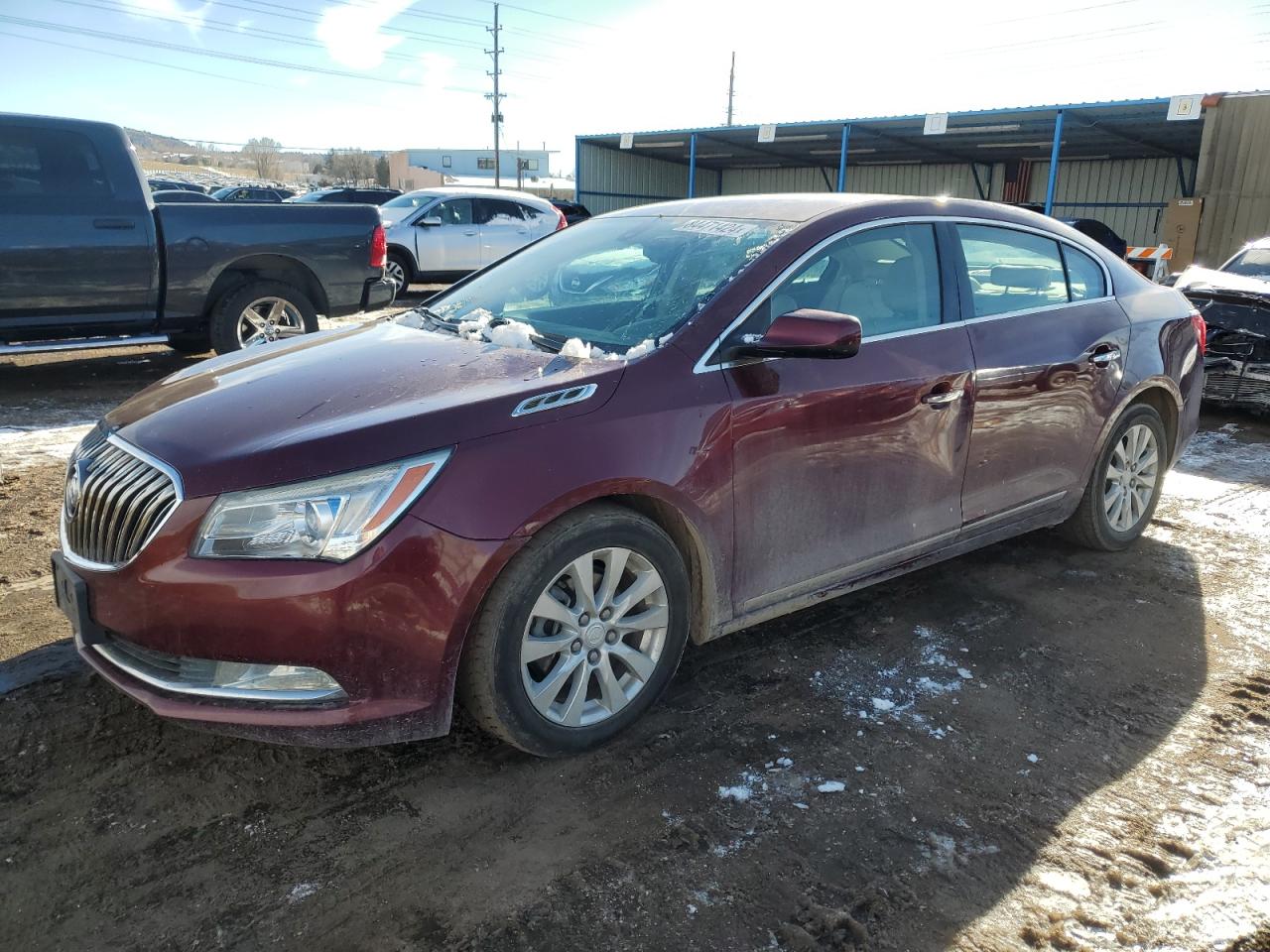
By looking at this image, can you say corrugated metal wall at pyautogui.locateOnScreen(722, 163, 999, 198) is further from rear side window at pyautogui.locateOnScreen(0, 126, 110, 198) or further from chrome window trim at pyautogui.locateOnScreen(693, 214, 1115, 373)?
chrome window trim at pyautogui.locateOnScreen(693, 214, 1115, 373)

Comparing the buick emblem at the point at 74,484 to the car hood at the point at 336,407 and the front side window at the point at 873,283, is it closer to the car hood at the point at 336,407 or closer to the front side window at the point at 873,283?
the car hood at the point at 336,407

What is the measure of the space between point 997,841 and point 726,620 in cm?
102

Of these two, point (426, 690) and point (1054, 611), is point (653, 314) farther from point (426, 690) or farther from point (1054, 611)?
point (1054, 611)

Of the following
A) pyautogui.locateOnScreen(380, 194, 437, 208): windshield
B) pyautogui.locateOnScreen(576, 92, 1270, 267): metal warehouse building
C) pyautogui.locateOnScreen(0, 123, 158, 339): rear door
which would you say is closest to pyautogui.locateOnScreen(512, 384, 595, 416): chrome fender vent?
pyautogui.locateOnScreen(0, 123, 158, 339): rear door

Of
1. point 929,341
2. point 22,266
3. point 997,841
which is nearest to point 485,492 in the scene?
point 997,841

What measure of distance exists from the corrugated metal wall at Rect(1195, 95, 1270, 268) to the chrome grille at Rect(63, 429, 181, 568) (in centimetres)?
1838

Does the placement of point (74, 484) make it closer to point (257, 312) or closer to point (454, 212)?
point (257, 312)

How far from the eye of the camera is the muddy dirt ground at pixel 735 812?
7.23ft

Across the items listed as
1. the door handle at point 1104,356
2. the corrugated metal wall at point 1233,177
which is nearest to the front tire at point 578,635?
the door handle at point 1104,356

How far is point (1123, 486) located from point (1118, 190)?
2507cm

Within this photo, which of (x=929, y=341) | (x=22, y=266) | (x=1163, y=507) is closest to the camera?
(x=929, y=341)

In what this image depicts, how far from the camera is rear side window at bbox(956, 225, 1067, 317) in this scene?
3.77 metres

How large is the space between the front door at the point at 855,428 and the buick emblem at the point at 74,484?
78.3 inches

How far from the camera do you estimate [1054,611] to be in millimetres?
4016
